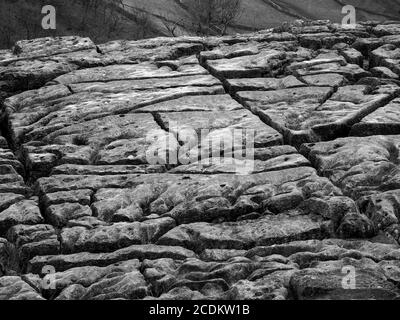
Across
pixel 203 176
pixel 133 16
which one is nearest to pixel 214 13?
pixel 133 16

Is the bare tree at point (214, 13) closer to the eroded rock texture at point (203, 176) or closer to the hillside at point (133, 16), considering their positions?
the hillside at point (133, 16)

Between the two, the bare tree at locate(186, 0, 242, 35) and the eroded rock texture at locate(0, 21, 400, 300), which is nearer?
the eroded rock texture at locate(0, 21, 400, 300)

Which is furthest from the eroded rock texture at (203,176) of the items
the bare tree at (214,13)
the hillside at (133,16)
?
the bare tree at (214,13)

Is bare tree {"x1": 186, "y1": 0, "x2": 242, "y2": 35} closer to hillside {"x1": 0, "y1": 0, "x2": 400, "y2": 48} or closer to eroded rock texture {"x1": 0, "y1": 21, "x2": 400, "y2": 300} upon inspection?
hillside {"x1": 0, "y1": 0, "x2": 400, "y2": 48}

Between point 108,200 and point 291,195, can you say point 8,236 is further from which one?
point 291,195

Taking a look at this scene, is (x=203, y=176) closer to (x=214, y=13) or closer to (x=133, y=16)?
(x=214, y=13)

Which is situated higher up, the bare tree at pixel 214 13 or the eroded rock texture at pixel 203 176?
the bare tree at pixel 214 13

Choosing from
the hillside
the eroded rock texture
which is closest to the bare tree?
the hillside
